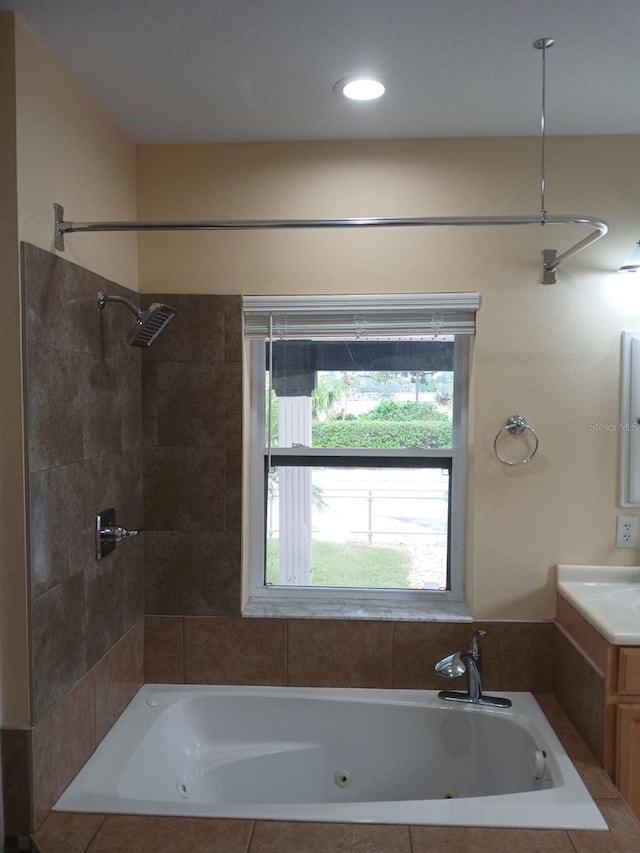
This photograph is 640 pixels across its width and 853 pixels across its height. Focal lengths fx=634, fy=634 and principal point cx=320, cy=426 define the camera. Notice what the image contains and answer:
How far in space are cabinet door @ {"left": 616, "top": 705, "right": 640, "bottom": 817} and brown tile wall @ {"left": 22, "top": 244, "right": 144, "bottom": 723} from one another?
63.8 inches

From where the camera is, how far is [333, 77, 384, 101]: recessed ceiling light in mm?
1887

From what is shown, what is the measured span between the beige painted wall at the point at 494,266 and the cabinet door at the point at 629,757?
0.53 meters

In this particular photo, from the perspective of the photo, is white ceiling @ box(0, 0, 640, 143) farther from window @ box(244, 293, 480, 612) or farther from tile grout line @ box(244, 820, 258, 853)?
tile grout line @ box(244, 820, 258, 853)

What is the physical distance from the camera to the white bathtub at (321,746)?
2123 millimetres

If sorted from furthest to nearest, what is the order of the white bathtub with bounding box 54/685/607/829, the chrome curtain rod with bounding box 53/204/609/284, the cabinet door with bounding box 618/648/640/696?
the white bathtub with bounding box 54/685/607/829
the cabinet door with bounding box 618/648/640/696
the chrome curtain rod with bounding box 53/204/609/284

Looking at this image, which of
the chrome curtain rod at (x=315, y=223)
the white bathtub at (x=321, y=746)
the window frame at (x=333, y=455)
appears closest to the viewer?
the chrome curtain rod at (x=315, y=223)

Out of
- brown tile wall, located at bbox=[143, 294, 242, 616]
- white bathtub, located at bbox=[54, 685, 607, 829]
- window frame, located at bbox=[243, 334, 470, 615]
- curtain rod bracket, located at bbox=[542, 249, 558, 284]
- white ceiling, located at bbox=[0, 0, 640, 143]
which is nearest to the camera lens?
white ceiling, located at bbox=[0, 0, 640, 143]

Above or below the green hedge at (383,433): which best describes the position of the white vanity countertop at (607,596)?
below

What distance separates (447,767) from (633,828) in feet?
2.44

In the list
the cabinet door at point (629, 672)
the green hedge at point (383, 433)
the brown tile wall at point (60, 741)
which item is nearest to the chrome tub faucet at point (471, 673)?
the cabinet door at point (629, 672)

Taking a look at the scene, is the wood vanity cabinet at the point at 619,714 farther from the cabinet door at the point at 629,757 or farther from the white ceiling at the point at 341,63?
the white ceiling at the point at 341,63

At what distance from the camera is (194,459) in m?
2.43

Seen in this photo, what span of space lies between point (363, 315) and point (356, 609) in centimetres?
113

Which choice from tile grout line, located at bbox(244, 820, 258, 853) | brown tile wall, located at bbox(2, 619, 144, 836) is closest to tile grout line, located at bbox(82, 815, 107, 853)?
brown tile wall, located at bbox(2, 619, 144, 836)
